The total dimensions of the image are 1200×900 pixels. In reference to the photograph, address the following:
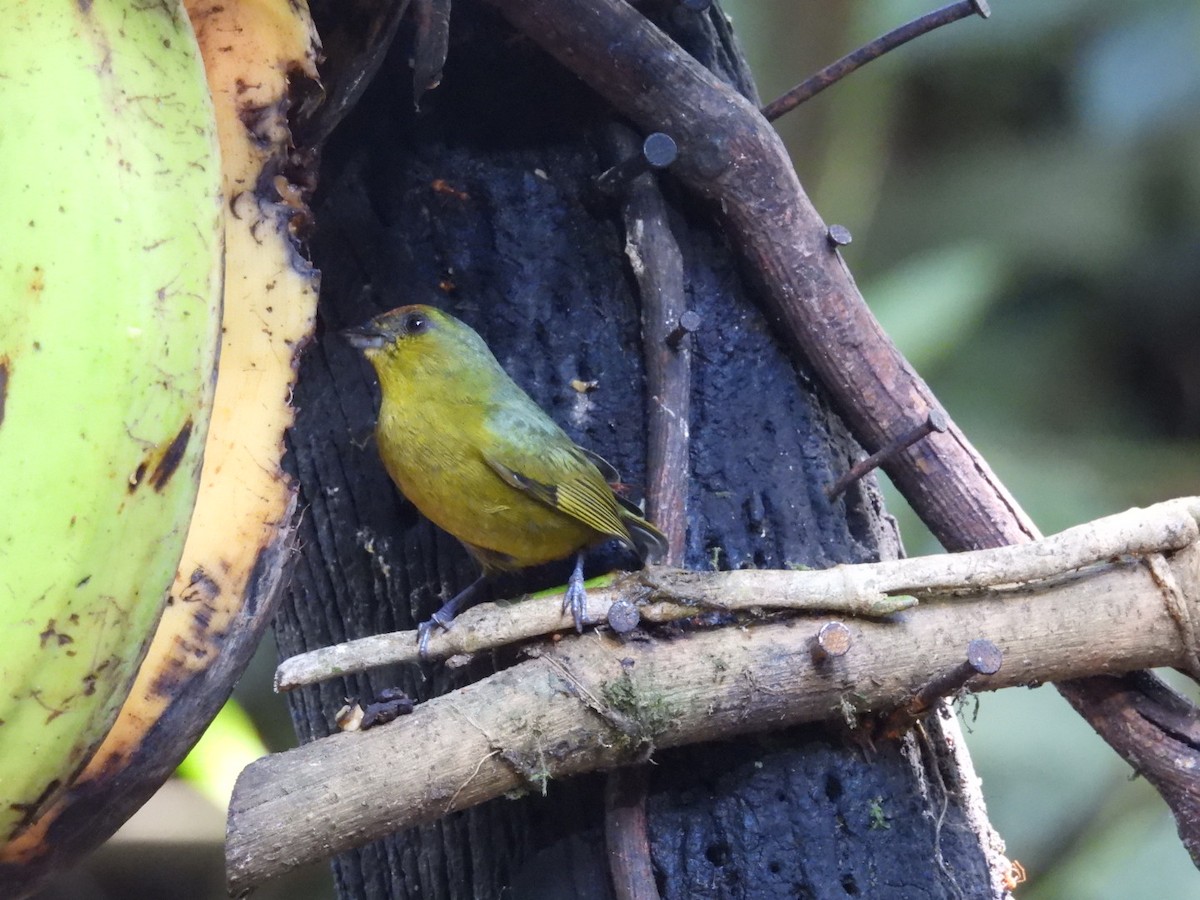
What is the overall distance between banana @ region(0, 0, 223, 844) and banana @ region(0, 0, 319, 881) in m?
0.09

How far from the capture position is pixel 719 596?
53.0 inches

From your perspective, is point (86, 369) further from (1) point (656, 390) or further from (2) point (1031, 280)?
(2) point (1031, 280)

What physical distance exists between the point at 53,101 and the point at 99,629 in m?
0.44

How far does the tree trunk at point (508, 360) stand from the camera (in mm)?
1633

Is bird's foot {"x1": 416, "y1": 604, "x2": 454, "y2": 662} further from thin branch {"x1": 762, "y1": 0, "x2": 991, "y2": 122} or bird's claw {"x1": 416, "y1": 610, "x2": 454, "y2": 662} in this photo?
thin branch {"x1": 762, "y1": 0, "x2": 991, "y2": 122}

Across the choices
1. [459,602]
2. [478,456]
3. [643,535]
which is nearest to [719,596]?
[643,535]

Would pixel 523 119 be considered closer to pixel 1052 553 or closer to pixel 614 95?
pixel 614 95

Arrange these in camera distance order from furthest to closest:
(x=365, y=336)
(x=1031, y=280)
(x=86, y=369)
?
(x=1031, y=280), (x=365, y=336), (x=86, y=369)

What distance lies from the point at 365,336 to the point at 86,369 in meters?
0.89

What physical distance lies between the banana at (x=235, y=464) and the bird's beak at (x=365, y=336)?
1.72 feet

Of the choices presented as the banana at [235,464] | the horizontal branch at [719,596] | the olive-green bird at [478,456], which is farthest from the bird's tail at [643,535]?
the banana at [235,464]

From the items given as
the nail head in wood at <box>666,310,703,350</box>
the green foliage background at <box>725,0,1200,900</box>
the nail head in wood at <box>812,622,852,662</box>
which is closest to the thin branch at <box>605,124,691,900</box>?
the nail head in wood at <box>666,310,703,350</box>

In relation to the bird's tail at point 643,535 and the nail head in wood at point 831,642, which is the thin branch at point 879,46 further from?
the nail head in wood at point 831,642

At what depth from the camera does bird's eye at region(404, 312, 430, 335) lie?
176cm
